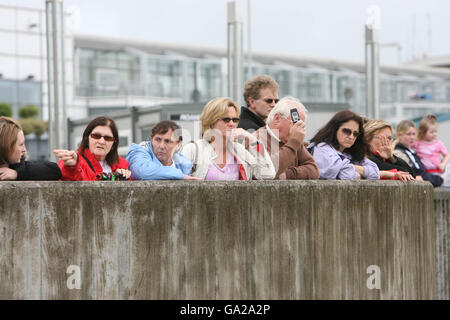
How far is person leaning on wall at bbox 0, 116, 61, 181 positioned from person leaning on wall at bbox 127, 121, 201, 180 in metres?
0.79

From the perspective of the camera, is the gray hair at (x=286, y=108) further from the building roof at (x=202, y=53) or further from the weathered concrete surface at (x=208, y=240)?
the building roof at (x=202, y=53)

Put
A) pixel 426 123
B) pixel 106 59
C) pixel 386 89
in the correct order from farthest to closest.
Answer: pixel 386 89
pixel 106 59
pixel 426 123

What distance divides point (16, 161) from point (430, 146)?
753 cm

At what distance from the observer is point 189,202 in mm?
4953

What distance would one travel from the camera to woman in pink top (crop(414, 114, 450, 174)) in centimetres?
1130

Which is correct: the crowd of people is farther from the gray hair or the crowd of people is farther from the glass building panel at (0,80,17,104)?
the glass building panel at (0,80,17,104)

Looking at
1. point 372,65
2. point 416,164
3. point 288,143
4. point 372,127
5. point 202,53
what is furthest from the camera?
point 202,53

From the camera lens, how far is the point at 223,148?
240 inches

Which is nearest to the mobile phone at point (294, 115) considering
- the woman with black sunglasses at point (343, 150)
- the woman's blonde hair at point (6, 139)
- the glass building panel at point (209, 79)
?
the woman with black sunglasses at point (343, 150)

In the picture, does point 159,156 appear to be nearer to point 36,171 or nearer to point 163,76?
point 36,171

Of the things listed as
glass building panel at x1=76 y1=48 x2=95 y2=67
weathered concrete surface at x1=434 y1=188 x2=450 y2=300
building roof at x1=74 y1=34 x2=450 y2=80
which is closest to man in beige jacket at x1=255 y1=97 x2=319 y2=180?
weathered concrete surface at x1=434 y1=188 x2=450 y2=300

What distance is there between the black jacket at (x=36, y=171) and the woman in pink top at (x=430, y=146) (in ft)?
23.1

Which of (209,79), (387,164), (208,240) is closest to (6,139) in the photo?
(208,240)

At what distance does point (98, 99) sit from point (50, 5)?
4670 centimetres
